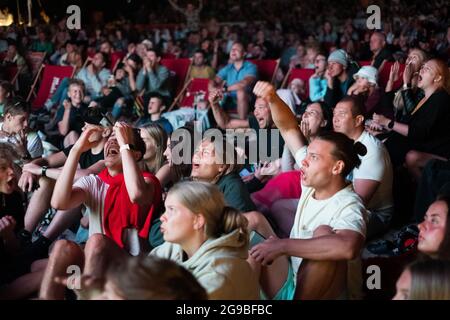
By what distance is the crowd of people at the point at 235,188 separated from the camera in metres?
2.23

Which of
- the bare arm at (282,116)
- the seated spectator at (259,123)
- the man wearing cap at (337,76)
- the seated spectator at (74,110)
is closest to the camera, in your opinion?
the bare arm at (282,116)

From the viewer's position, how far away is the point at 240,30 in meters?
11.8

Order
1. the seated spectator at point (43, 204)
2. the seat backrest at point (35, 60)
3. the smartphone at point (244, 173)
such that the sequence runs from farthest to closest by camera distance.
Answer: the seat backrest at point (35, 60), the smartphone at point (244, 173), the seated spectator at point (43, 204)

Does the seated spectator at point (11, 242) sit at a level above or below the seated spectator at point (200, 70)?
below

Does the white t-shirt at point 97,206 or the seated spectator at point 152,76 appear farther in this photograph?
the seated spectator at point 152,76

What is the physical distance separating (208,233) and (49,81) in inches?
230

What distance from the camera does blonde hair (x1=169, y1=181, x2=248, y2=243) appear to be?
88.3 inches

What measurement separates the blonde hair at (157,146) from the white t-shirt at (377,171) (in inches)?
40.2

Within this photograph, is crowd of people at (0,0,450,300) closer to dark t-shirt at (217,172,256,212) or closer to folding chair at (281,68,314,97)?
dark t-shirt at (217,172,256,212)

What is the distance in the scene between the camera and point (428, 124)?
13.0 ft

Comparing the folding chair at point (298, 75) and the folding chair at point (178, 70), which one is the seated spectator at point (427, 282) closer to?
the folding chair at point (298, 75)

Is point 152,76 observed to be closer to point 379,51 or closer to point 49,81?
point 49,81

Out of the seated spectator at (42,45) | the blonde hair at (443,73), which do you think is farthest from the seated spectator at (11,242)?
the seated spectator at (42,45)

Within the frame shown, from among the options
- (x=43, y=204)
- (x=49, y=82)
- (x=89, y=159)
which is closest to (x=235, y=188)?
(x=43, y=204)
